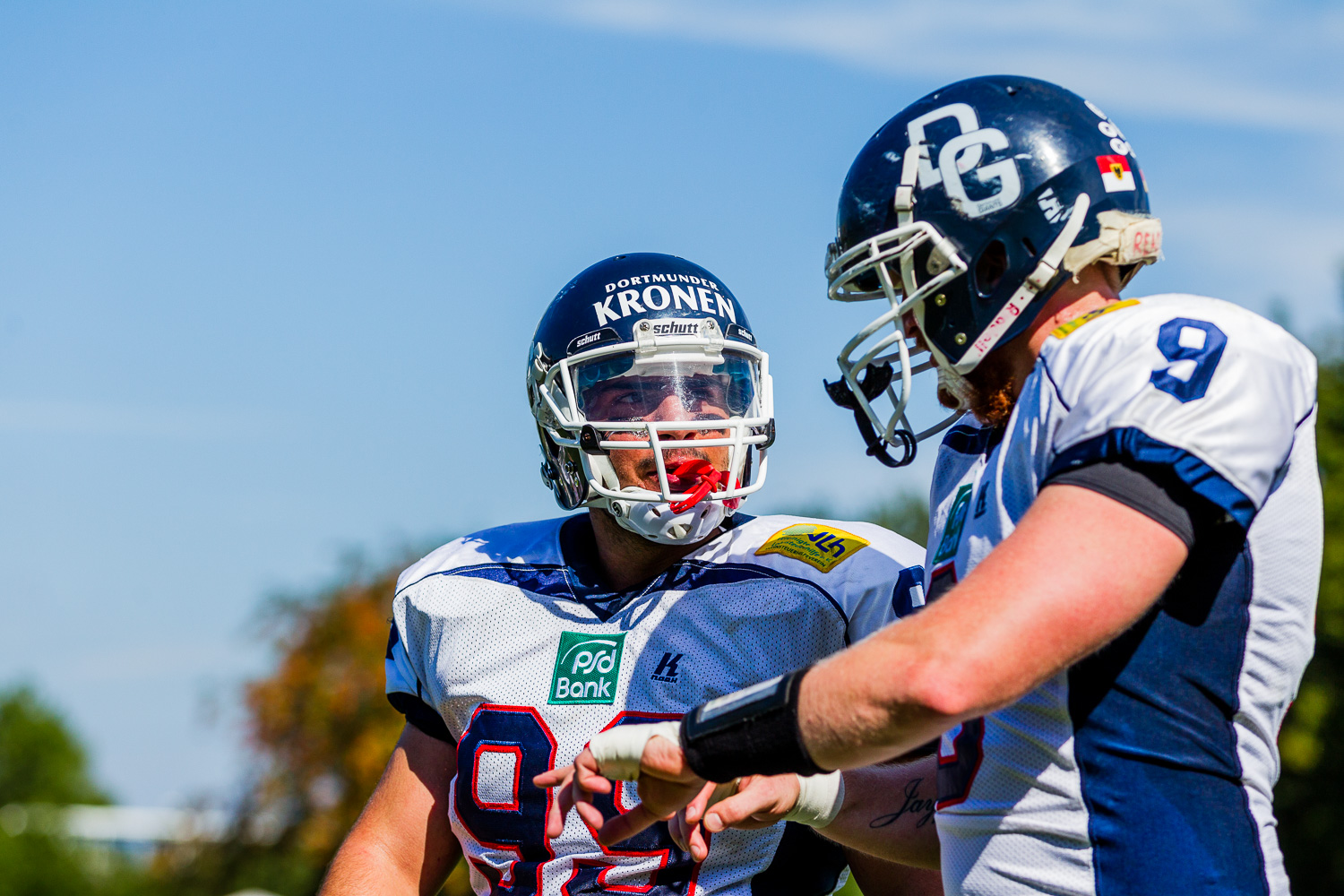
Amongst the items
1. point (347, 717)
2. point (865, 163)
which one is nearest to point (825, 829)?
point (865, 163)

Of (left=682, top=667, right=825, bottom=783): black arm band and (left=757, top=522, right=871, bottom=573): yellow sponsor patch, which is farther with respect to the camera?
(left=757, top=522, right=871, bottom=573): yellow sponsor patch

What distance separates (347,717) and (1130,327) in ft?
79.7

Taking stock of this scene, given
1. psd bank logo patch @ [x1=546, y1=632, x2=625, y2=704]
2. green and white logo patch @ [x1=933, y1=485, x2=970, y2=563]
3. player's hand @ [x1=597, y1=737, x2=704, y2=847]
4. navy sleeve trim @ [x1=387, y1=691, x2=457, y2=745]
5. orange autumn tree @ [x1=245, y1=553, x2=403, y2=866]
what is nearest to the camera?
player's hand @ [x1=597, y1=737, x2=704, y2=847]

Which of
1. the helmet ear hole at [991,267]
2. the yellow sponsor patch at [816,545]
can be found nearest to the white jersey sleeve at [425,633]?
the yellow sponsor patch at [816,545]

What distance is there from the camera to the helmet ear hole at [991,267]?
274cm

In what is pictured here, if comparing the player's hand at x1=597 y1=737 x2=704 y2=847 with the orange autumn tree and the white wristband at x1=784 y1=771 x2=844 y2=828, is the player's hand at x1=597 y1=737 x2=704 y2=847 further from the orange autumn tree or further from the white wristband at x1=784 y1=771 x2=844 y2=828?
the orange autumn tree

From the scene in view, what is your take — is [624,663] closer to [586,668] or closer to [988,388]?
[586,668]

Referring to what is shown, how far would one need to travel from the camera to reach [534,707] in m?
3.51

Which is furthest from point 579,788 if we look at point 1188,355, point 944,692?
point 1188,355

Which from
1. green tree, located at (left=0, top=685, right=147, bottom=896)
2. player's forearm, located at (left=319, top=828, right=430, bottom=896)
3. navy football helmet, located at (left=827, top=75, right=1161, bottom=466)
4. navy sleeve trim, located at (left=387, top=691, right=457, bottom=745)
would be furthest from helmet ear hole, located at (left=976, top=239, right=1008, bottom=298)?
green tree, located at (left=0, top=685, right=147, bottom=896)

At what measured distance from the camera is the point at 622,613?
3.61 metres

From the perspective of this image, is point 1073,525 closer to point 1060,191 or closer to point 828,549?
point 1060,191

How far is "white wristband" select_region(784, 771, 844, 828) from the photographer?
2918mm

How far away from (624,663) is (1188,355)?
173 cm
